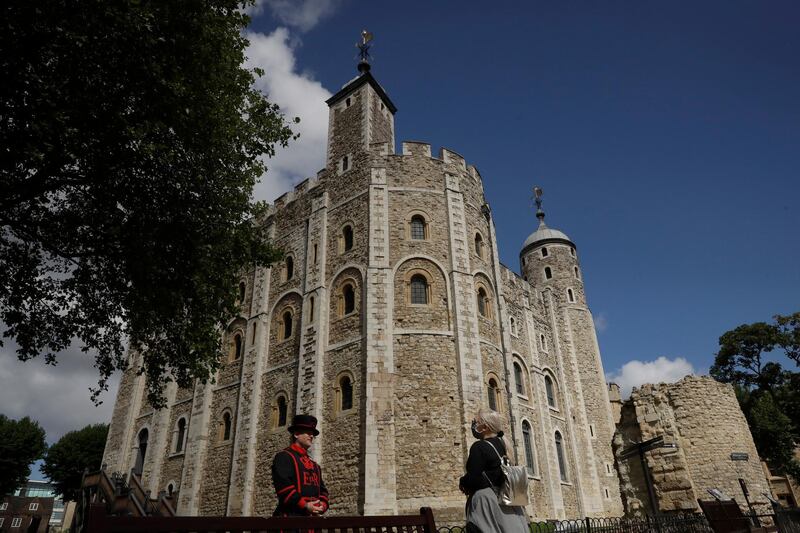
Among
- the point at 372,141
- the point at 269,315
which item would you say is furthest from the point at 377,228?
the point at 269,315

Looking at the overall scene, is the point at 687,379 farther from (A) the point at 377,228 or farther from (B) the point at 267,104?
(B) the point at 267,104

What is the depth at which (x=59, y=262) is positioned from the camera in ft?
37.2

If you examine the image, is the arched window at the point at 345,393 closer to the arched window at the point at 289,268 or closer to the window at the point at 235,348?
the arched window at the point at 289,268

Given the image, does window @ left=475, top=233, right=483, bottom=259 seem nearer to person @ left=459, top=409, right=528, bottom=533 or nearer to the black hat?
the black hat

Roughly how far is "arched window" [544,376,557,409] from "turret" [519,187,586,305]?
248 inches

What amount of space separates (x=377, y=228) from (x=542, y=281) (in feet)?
56.2

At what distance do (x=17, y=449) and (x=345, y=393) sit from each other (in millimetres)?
29040

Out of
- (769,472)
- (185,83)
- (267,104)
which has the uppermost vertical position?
(267,104)

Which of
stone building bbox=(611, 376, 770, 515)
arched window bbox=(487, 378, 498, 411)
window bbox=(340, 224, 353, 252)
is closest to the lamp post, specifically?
stone building bbox=(611, 376, 770, 515)

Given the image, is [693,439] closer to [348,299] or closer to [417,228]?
[417,228]

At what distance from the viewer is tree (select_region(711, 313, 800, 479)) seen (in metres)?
27.1

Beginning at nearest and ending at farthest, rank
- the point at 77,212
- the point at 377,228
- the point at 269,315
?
1. the point at 77,212
2. the point at 377,228
3. the point at 269,315

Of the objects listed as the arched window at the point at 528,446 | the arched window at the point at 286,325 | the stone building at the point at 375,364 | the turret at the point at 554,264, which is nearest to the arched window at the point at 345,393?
the stone building at the point at 375,364

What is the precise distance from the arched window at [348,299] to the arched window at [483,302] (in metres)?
4.69
